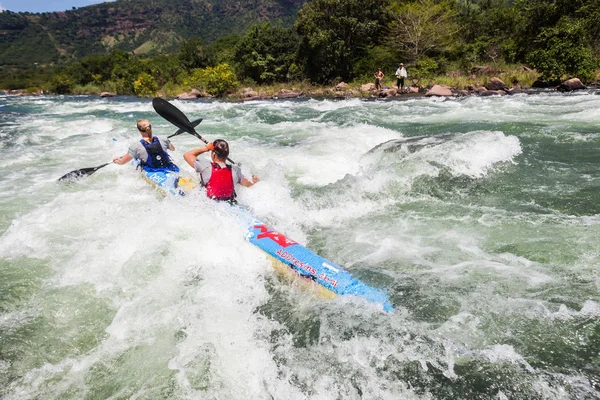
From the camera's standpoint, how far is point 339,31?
24.0 metres

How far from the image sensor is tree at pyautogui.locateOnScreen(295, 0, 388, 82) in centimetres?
2325

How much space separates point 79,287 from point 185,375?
1661mm

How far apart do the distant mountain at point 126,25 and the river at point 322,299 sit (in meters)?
135

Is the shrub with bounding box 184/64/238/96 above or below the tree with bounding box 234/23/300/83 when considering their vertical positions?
below

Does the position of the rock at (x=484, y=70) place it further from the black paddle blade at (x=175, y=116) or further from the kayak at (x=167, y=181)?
the kayak at (x=167, y=181)

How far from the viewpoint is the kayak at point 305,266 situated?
277 cm

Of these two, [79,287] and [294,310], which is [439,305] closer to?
[294,310]

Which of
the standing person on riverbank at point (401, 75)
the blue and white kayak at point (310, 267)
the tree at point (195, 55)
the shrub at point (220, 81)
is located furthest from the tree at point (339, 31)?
the blue and white kayak at point (310, 267)

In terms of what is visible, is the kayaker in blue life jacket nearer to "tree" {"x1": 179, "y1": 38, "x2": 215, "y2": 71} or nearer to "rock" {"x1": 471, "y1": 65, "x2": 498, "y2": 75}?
"rock" {"x1": 471, "y1": 65, "x2": 498, "y2": 75}

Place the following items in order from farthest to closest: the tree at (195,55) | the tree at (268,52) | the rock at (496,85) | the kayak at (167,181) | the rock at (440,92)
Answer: the tree at (195,55), the tree at (268,52), the rock at (440,92), the rock at (496,85), the kayak at (167,181)

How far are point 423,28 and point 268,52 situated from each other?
11986 mm

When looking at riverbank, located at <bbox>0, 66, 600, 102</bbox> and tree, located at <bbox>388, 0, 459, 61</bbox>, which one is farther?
tree, located at <bbox>388, 0, 459, 61</bbox>

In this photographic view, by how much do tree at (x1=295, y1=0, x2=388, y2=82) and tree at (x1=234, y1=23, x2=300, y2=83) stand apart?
8.73 feet

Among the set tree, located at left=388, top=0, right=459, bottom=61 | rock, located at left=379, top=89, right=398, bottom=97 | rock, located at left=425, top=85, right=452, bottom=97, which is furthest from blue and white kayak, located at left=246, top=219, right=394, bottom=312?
tree, located at left=388, top=0, right=459, bottom=61
